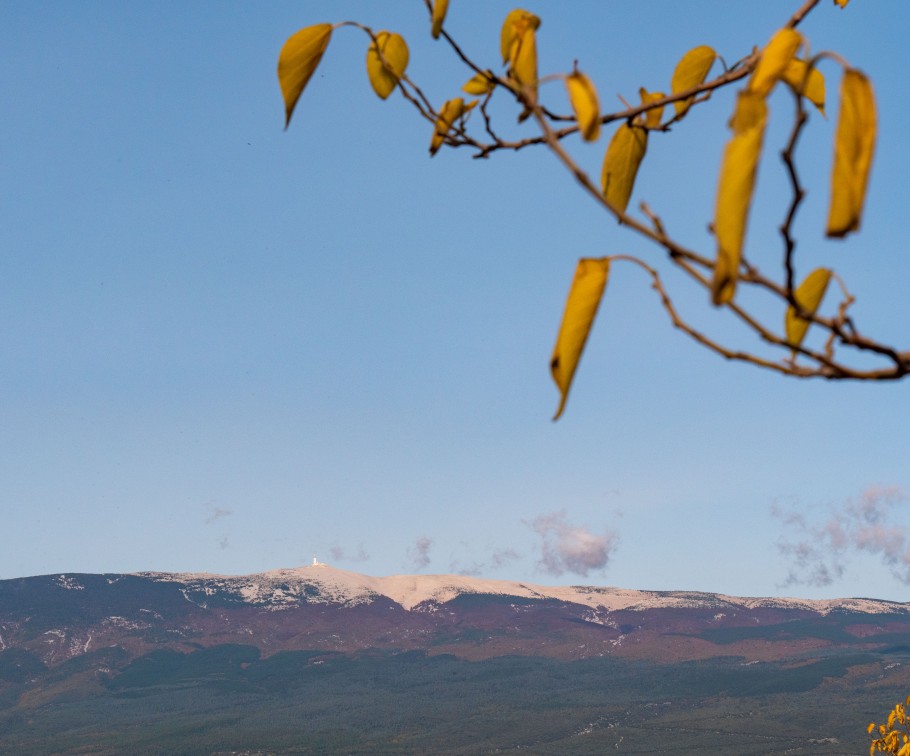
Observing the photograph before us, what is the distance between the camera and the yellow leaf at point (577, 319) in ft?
4.60

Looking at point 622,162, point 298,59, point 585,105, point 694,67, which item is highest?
point 694,67

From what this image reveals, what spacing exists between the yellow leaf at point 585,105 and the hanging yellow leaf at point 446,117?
829 millimetres

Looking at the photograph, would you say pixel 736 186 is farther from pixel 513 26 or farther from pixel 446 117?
pixel 446 117

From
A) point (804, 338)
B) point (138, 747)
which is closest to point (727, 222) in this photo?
point (804, 338)

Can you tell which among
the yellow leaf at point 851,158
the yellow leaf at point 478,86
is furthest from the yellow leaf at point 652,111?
the yellow leaf at point 851,158

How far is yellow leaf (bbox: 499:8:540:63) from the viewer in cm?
178

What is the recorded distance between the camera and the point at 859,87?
118cm

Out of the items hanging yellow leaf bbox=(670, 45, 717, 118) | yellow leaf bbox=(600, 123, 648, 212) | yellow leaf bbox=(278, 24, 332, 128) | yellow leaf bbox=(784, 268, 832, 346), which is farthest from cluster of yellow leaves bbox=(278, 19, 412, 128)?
yellow leaf bbox=(784, 268, 832, 346)

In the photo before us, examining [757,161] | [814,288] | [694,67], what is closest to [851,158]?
[757,161]

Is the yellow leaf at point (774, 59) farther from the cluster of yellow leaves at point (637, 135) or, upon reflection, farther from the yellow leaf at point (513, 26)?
the yellow leaf at point (513, 26)

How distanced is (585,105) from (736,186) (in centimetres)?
35

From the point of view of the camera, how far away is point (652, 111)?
231cm

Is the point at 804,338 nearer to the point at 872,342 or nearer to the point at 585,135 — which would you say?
the point at 872,342

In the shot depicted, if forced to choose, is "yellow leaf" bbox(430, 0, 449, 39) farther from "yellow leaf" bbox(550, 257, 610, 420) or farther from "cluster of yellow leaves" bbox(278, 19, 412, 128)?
"yellow leaf" bbox(550, 257, 610, 420)
